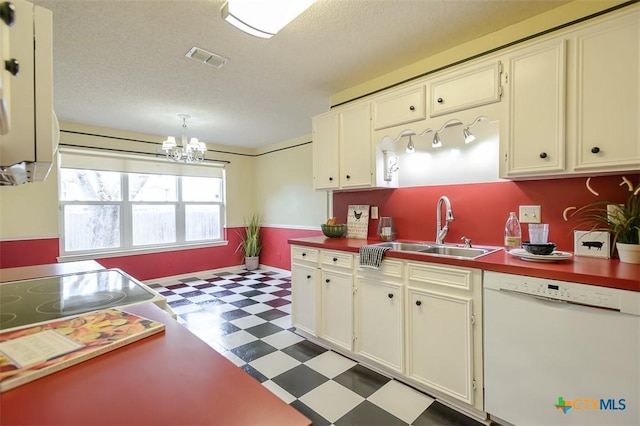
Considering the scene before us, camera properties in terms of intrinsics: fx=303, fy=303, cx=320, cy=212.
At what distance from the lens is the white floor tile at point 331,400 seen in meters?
1.75

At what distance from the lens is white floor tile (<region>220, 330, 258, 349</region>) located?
8.55ft

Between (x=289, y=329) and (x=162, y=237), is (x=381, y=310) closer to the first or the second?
(x=289, y=329)

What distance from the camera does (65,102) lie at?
10.4 feet

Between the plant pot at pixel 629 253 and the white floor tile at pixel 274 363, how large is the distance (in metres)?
2.09

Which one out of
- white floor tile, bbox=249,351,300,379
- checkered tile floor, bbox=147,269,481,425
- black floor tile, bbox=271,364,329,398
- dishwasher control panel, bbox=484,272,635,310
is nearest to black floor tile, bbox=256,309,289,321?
checkered tile floor, bbox=147,269,481,425

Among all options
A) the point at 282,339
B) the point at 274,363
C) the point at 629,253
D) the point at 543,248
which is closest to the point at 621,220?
the point at 629,253

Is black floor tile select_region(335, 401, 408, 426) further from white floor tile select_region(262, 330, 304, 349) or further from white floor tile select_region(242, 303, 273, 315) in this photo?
white floor tile select_region(242, 303, 273, 315)

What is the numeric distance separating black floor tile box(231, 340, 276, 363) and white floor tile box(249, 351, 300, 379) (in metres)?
0.05

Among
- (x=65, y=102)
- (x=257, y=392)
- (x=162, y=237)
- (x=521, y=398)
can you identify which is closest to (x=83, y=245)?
(x=162, y=237)

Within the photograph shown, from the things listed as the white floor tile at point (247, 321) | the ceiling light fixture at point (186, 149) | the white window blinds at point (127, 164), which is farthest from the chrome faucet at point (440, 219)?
the white window blinds at point (127, 164)

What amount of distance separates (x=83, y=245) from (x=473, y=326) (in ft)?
15.6

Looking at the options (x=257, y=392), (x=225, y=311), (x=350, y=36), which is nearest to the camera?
(x=257, y=392)

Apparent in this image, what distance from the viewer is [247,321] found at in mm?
3117

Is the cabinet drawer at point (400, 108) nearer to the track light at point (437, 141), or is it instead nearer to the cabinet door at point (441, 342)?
the track light at point (437, 141)
